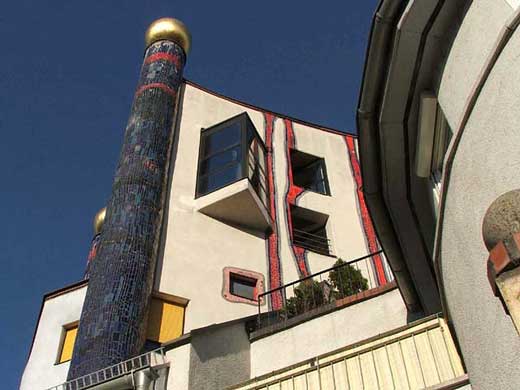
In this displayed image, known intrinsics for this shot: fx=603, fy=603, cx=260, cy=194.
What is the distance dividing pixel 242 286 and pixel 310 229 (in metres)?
4.29

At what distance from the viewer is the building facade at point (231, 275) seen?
6801 millimetres

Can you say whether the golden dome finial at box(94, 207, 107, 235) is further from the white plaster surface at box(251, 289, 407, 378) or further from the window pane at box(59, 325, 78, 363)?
the white plaster surface at box(251, 289, 407, 378)

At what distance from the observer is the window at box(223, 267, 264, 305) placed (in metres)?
12.9

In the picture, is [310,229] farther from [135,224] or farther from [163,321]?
[163,321]

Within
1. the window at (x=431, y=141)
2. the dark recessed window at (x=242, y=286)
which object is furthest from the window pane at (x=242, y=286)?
the window at (x=431, y=141)

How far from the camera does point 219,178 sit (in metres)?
15.1

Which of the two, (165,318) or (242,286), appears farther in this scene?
(242,286)

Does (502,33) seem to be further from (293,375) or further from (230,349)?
(230,349)

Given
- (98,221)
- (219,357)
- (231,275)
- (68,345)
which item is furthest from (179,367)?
(98,221)

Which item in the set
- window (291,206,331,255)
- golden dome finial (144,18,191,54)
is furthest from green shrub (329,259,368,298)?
golden dome finial (144,18,191,54)

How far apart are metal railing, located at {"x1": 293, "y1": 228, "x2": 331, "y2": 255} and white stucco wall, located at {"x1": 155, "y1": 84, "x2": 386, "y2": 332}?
0.25m

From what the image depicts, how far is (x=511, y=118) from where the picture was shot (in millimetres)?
3289

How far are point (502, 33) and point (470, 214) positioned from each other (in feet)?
3.57

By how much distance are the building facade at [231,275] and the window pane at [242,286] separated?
5 centimetres
